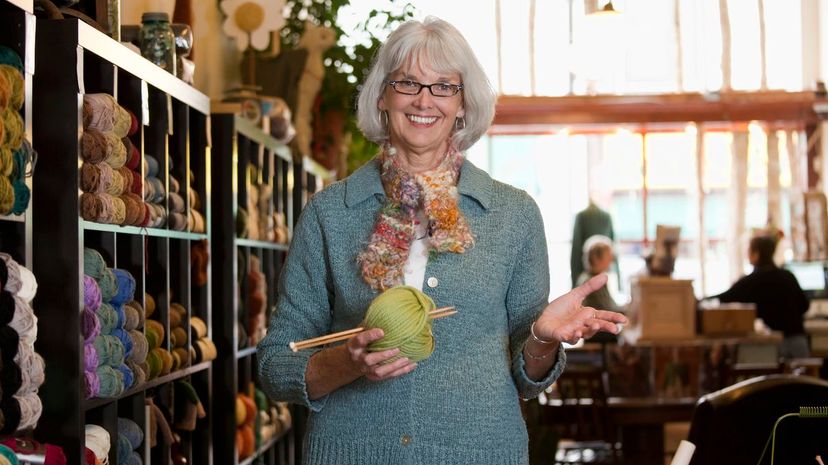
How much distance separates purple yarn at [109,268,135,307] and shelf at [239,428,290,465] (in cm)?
147

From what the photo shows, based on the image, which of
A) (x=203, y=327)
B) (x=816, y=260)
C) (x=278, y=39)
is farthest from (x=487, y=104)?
(x=816, y=260)

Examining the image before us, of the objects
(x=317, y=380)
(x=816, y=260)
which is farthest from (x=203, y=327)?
(x=816, y=260)

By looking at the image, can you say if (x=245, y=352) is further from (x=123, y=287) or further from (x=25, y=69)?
(x=25, y=69)

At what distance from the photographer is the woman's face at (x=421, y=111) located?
2160mm

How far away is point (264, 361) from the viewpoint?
2.18 metres

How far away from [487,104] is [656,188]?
33.3 ft

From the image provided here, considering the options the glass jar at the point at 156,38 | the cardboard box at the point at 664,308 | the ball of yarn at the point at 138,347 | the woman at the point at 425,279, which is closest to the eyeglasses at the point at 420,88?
the woman at the point at 425,279

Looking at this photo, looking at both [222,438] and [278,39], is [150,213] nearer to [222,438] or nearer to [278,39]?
[222,438]

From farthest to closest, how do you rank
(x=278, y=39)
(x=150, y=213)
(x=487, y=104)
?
(x=278, y=39) < (x=150, y=213) < (x=487, y=104)

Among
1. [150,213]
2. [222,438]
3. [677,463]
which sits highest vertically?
[150,213]

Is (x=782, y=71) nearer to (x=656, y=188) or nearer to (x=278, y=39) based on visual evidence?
(x=656, y=188)

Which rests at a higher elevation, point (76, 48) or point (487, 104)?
point (76, 48)

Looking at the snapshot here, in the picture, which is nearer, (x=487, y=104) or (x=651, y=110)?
(x=487, y=104)

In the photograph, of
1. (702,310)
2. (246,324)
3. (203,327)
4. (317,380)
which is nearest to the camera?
(317,380)
